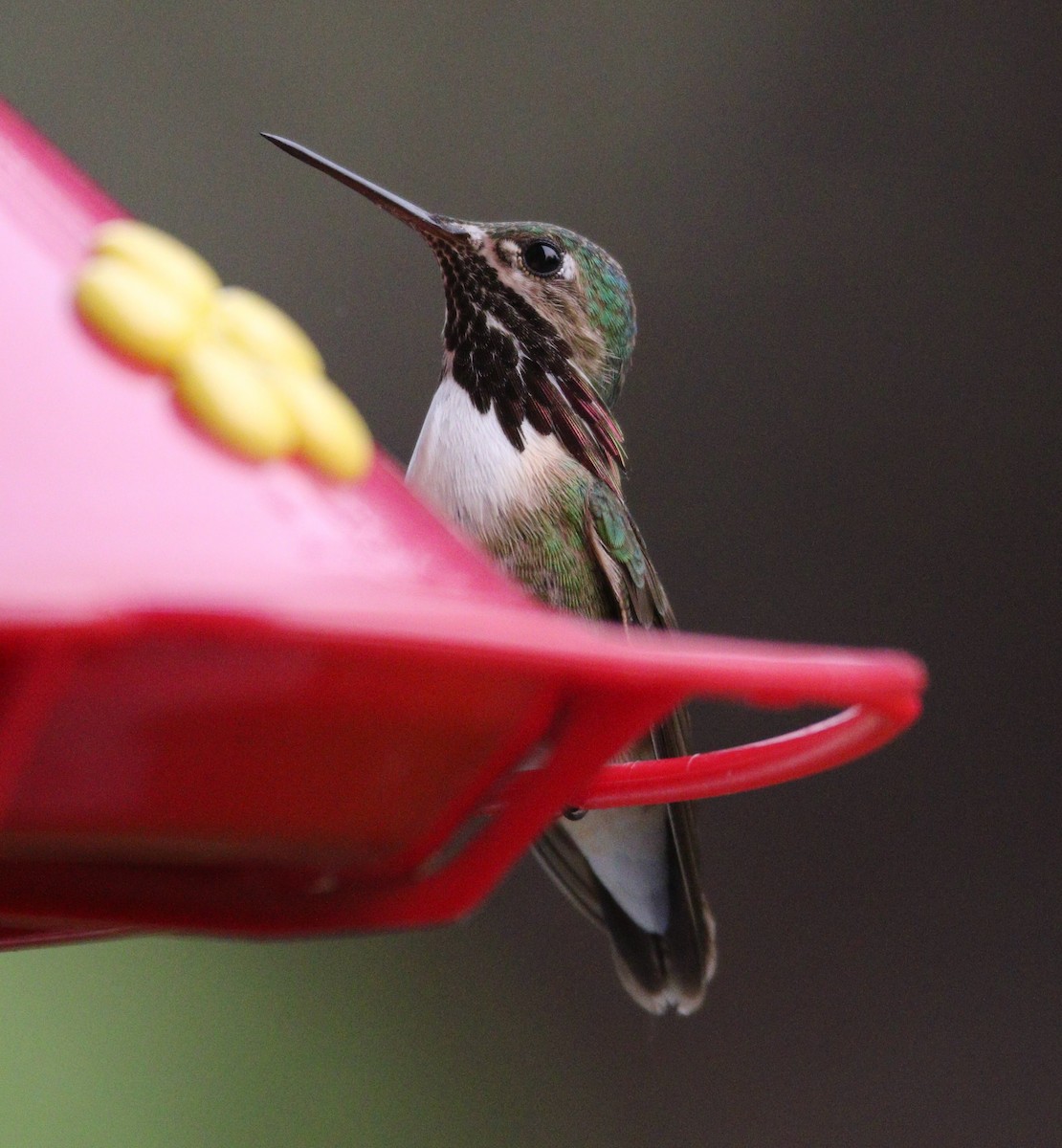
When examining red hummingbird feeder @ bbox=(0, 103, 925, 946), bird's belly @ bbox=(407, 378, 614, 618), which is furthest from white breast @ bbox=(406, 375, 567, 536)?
red hummingbird feeder @ bbox=(0, 103, 925, 946)

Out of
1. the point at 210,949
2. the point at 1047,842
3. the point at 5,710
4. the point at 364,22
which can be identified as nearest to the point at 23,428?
the point at 5,710

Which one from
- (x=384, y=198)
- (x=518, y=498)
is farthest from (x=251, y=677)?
(x=518, y=498)

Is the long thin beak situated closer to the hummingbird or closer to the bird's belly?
the hummingbird

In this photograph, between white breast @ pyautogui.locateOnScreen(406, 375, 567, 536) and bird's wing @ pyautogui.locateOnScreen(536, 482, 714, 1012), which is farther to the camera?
bird's wing @ pyautogui.locateOnScreen(536, 482, 714, 1012)

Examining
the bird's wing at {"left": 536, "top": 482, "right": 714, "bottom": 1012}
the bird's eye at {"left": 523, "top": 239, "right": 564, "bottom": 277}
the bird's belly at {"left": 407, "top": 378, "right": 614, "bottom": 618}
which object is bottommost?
the bird's wing at {"left": 536, "top": 482, "right": 714, "bottom": 1012}

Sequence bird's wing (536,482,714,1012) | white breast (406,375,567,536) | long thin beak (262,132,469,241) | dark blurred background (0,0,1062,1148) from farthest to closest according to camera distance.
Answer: dark blurred background (0,0,1062,1148) < bird's wing (536,482,714,1012) < white breast (406,375,567,536) < long thin beak (262,132,469,241)

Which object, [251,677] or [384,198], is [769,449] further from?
[251,677]


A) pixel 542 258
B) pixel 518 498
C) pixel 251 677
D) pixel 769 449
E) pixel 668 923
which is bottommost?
pixel 668 923

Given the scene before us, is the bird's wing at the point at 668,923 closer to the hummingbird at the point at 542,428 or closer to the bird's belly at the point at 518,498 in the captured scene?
the hummingbird at the point at 542,428
